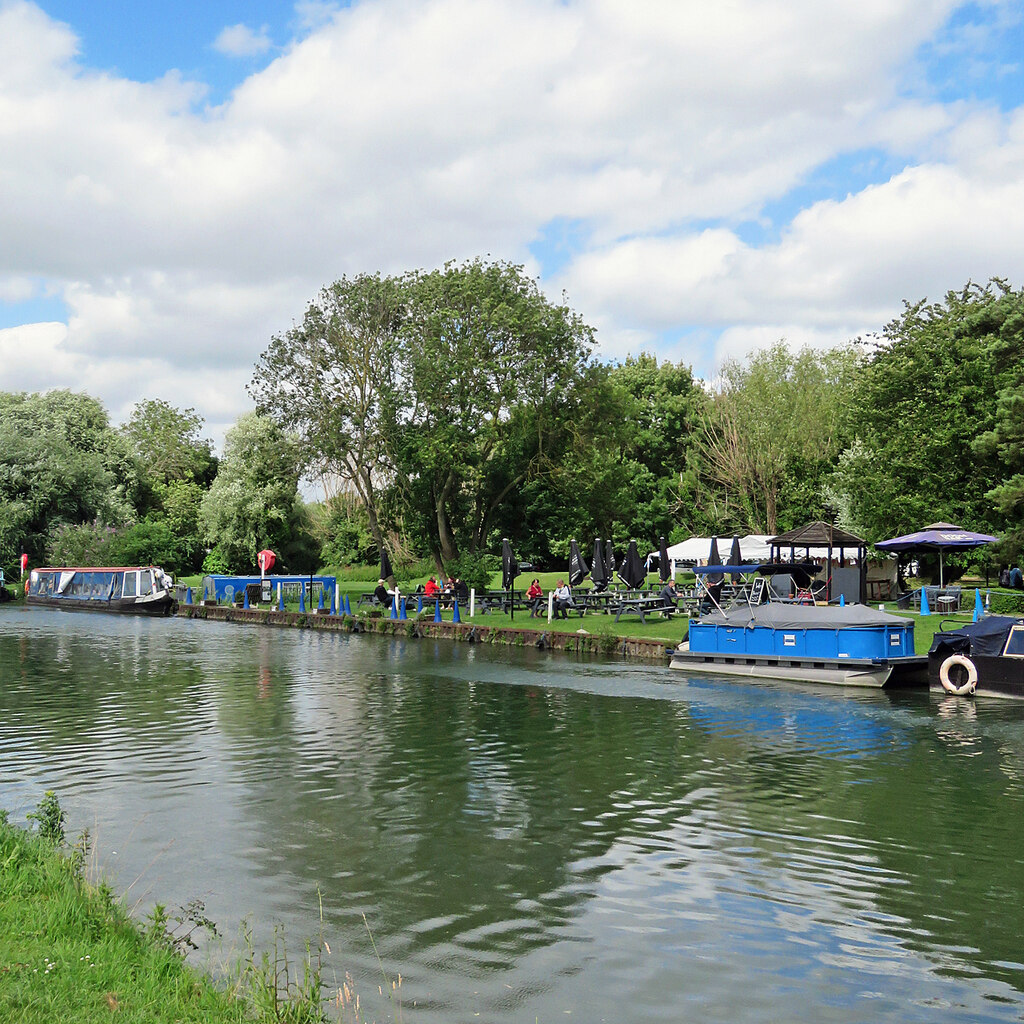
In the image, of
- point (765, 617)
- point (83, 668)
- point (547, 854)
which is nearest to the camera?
point (547, 854)

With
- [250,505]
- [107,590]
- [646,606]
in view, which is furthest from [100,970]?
[250,505]

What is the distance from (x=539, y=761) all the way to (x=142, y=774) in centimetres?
588

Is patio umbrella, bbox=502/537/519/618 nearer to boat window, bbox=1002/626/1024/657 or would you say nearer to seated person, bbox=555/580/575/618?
seated person, bbox=555/580/575/618

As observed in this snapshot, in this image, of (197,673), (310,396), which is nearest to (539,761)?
(197,673)

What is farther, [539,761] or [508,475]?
[508,475]

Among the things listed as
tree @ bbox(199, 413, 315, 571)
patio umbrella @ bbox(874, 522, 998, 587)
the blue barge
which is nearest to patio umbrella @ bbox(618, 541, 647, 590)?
patio umbrella @ bbox(874, 522, 998, 587)

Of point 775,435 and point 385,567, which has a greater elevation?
point 775,435

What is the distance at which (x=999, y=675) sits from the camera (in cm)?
2278

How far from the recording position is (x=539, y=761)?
16.0 m

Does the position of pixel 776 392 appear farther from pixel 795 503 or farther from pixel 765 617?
pixel 765 617

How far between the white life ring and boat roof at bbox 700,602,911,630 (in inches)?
70.3

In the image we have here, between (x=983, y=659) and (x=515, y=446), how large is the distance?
26897mm

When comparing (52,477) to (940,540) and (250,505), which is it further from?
(940,540)

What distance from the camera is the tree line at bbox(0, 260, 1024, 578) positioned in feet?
144
